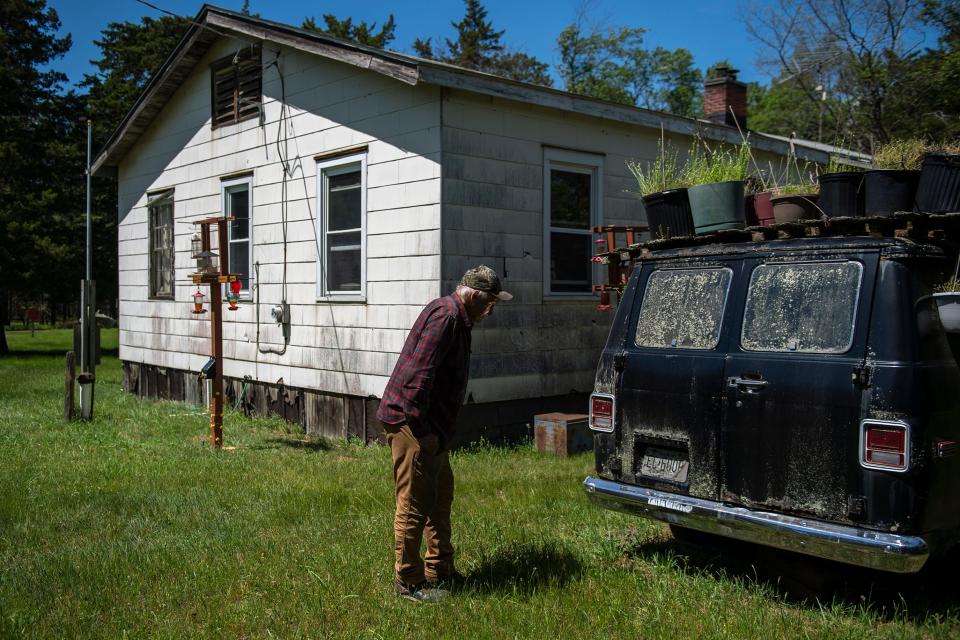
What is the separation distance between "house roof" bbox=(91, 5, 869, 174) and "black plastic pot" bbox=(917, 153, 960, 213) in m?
1.80

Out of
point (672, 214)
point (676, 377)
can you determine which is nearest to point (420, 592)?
point (676, 377)

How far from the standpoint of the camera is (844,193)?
5164mm

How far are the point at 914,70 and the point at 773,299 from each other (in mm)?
19527

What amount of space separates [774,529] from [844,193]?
2.18 m

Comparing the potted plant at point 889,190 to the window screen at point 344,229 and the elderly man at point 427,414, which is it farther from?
the window screen at point 344,229

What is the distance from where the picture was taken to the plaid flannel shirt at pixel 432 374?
4699 millimetres

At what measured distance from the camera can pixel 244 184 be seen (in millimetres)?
12281

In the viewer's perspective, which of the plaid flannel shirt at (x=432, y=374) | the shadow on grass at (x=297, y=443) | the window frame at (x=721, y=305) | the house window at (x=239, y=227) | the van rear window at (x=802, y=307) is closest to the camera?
the van rear window at (x=802, y=307)

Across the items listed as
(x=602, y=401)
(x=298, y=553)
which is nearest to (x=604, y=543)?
(x=602, y=401)

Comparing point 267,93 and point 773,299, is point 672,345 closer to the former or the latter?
point 773,299

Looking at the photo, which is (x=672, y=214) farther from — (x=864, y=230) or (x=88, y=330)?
(x=88, y=330)

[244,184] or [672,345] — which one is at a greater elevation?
[244,184]

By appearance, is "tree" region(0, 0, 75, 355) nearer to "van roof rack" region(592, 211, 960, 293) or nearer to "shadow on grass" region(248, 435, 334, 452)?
"shadow on grass" region(248, 435, 334, 452)

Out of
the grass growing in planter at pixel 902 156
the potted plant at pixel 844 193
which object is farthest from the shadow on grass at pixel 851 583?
the grass growing in planter at pixel 902 156
